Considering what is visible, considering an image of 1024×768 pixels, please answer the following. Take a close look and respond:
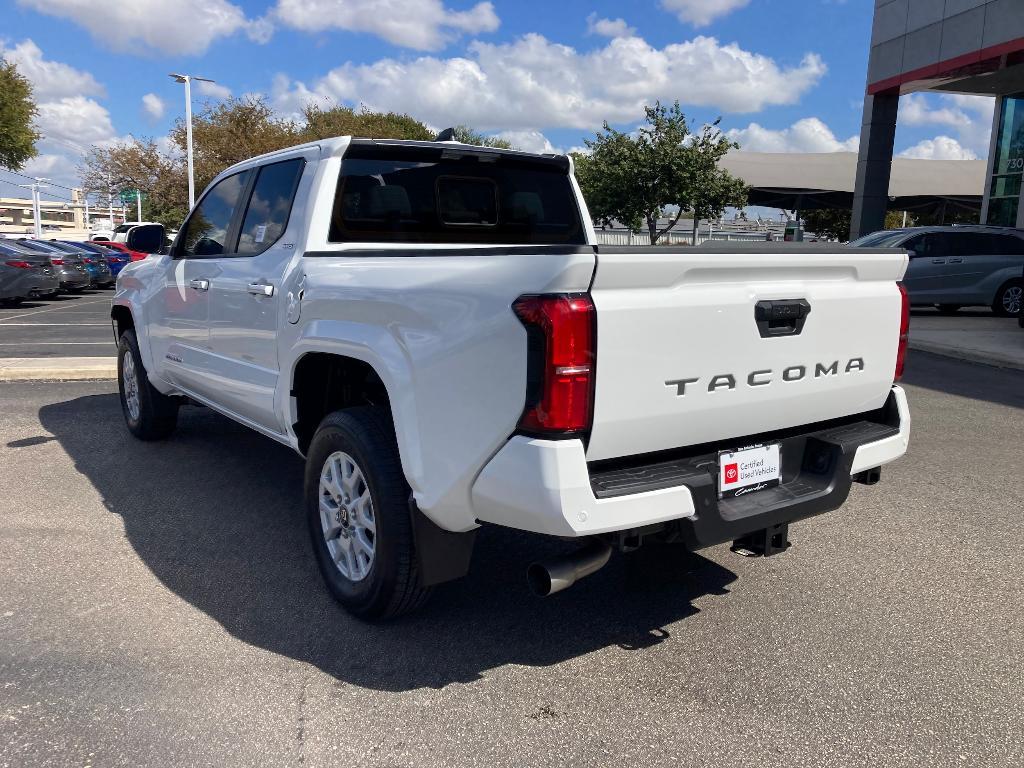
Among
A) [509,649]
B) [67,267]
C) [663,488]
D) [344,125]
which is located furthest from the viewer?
[344,125]

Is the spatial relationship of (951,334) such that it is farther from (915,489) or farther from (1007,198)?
(1007,198)

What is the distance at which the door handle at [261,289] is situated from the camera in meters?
3.96

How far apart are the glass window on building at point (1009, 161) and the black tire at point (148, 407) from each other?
22.1 metres

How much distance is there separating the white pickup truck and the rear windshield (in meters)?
0.02

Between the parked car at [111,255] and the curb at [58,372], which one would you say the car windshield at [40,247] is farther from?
the curb at [58,372]

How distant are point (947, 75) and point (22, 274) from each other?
71.4ft

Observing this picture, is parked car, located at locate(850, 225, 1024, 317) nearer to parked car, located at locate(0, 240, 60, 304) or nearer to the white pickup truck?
the white pickup truck

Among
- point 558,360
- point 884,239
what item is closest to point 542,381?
point 558,360

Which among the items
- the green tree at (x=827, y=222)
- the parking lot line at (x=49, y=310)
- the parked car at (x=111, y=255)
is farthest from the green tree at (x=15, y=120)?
the green tree at (x=827, y=222)

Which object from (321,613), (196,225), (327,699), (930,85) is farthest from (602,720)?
(930,85)

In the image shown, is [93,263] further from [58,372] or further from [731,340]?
[731,340]

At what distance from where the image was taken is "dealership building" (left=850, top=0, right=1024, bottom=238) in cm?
1818

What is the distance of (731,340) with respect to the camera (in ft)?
9.25

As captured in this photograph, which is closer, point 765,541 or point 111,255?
point 765,541
